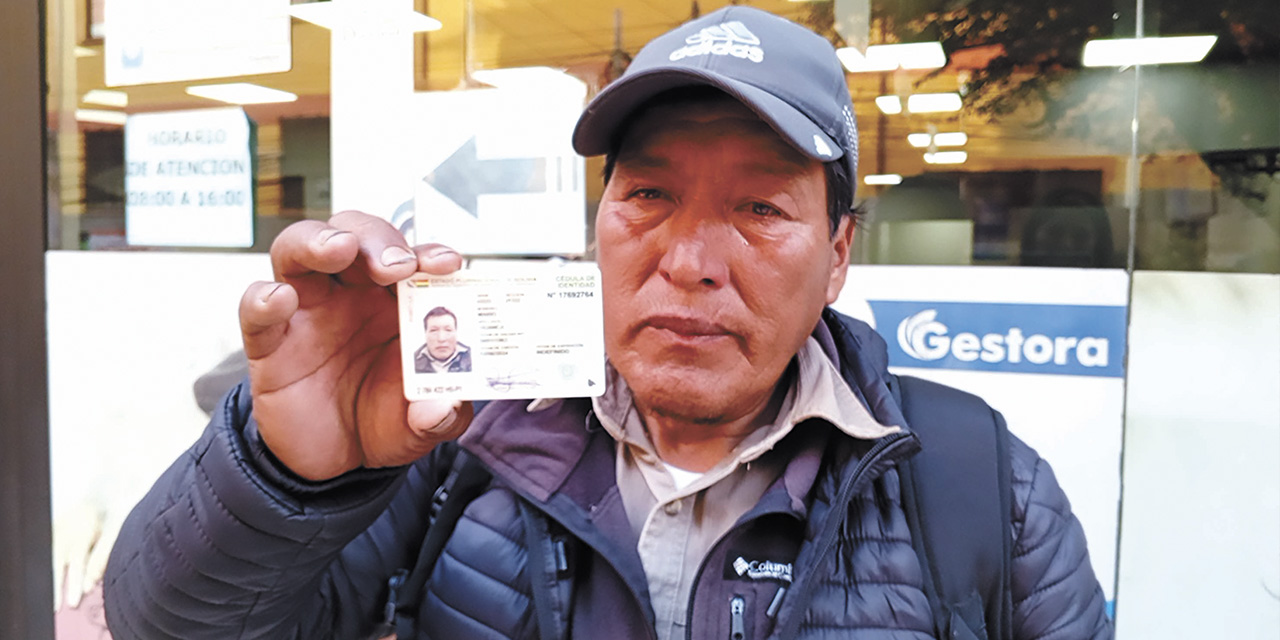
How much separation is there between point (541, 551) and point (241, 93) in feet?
9.15

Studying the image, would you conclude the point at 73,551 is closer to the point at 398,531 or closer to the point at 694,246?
the point at 398,531

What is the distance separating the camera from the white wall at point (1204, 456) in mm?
2316

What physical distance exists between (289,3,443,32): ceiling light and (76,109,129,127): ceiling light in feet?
3.30

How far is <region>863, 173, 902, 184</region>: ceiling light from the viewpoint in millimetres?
2496

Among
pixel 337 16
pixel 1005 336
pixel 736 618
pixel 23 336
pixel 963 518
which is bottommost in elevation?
pixel 736 618

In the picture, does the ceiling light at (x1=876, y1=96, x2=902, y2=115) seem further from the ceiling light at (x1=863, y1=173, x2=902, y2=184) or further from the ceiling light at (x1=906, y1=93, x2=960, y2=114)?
the ceiling light at (x1=863, y1=173, x2=902, y2=184)

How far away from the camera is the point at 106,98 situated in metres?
3.47

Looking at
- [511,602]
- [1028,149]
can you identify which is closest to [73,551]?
[511,602]

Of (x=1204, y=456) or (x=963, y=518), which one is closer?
(x=963, y=518)

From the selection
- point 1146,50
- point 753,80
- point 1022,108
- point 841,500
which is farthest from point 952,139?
point 841,500

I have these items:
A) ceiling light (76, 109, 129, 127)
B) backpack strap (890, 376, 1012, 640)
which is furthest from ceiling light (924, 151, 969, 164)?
ceiling light (76, 109, 129, 127)

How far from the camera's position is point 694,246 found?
4.45 ft

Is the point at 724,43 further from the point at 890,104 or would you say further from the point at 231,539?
the point at 890,104

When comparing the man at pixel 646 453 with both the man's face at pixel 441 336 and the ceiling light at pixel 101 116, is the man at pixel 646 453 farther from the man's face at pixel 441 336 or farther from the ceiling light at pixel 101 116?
the ceiling light at pixel 101 116
